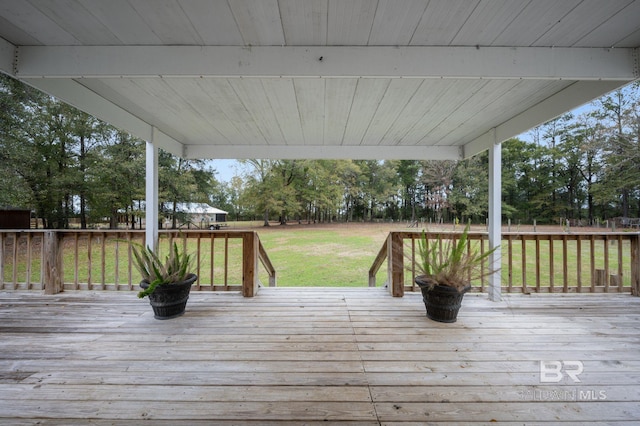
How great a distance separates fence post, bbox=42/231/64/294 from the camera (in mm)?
3537

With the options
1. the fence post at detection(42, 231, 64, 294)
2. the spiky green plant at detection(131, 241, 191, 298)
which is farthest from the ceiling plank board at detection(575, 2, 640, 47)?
the fence post at detection(42, 231, 64, 294)

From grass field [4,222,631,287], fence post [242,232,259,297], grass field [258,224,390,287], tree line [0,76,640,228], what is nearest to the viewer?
fence post [242,232,259,297]

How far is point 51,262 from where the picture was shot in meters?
3.55

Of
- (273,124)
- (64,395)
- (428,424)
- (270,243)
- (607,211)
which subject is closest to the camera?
(428,424)

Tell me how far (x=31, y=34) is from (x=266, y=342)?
2.83m

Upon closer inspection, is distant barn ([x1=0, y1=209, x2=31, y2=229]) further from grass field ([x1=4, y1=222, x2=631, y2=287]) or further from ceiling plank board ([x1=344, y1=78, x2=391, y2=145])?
ceiling plank board ([x1=344, y1=78, x2=391, y2=145])

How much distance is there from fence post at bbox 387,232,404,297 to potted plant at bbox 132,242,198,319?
8.23 feet

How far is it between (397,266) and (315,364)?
6.40ft

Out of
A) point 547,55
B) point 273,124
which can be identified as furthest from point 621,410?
point 273,124

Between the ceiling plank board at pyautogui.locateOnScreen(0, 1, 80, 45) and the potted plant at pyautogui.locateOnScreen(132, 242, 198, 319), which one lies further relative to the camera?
the potted plant at pyautogui.locateOnScreen(132, 242, 198, 319)

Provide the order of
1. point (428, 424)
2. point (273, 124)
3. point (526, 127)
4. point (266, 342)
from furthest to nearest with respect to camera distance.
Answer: point (273, 124), point (526, 127), point (266, 342), point (428, 424)

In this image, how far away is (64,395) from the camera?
5.36ft

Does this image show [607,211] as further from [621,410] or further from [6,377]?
[6,377]


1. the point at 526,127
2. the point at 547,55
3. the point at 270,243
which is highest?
the point at 547,55
